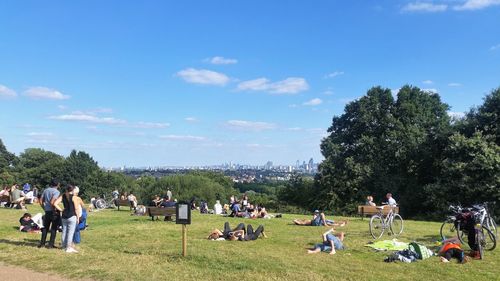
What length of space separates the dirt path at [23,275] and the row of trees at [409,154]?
98.3 feet

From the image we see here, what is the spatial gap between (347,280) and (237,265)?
7.69 feet

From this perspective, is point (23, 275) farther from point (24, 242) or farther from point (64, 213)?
point (24, 242)

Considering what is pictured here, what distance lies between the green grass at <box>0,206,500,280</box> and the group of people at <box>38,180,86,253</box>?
0.47m

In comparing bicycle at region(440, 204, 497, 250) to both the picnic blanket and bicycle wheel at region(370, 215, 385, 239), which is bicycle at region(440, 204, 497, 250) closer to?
the picnic blanket

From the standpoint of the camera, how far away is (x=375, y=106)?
4644 cm

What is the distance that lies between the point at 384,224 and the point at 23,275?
37.4 feet

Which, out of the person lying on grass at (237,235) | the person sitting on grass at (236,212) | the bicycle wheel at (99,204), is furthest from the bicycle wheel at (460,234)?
the bicycle wheel at (99,204)

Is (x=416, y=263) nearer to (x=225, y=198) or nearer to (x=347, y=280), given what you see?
(x=347, y=280)

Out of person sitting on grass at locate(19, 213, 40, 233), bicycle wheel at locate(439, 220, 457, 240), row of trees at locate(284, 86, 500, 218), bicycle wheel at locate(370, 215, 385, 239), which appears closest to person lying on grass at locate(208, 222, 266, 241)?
bicycle wheel at locate(370, 215, 385, 239)

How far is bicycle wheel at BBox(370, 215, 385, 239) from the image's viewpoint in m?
15.9

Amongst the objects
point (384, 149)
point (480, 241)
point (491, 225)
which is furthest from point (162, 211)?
point (384, 149)

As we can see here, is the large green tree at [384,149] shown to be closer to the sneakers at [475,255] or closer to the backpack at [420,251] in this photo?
the sneakers at [475,255]

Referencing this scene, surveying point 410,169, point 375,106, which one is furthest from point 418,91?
point 410,169

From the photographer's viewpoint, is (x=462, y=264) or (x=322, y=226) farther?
(x=322, y=226)
